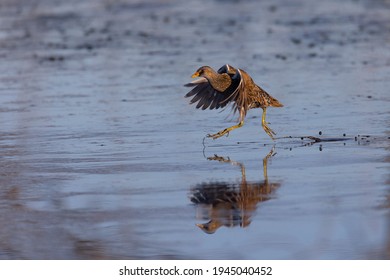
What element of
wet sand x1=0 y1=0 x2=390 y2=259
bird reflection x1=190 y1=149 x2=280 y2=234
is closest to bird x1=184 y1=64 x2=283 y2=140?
wet sand x1=0 y1=0 x2=390 y2=259

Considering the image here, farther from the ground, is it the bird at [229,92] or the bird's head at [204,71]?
the bird's head at [204,71]

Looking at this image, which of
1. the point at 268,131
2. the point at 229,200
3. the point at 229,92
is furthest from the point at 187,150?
the point at 229,200

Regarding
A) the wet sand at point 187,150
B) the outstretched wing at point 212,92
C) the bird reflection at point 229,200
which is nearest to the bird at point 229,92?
the outstretched wing at point 212,92

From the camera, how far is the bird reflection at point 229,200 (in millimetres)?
6625

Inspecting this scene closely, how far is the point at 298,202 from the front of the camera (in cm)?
703

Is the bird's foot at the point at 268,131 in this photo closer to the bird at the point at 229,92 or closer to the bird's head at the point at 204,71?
the bird at the point at 229,92

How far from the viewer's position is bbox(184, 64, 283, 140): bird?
29.6 feet

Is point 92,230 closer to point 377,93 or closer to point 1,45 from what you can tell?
point 377,93

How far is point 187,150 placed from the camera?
902cm

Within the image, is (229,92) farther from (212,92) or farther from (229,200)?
(229,200)

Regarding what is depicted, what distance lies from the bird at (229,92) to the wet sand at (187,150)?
0.34 metres

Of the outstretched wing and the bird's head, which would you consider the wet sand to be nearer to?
the outstretched wing

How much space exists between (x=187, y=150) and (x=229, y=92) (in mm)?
676
